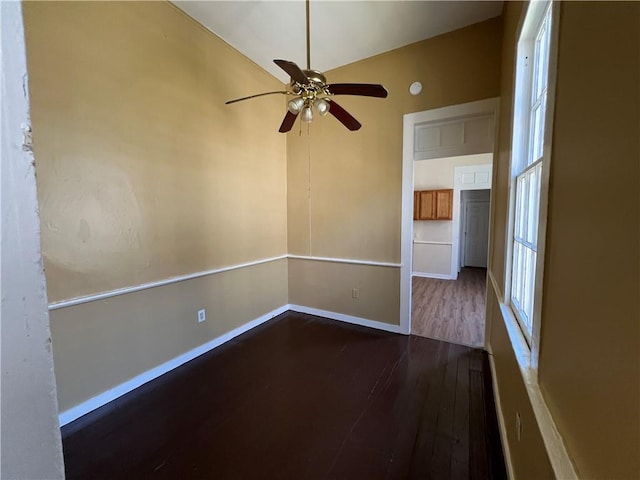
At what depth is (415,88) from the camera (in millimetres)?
2893

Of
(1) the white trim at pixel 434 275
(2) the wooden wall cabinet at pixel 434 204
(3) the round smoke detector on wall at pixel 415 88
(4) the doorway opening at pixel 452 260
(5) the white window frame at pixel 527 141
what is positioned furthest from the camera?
(1) the white trim at pixel 434 275

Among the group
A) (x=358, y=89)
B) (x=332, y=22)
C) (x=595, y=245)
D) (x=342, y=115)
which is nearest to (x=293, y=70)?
(x=358, y=89)

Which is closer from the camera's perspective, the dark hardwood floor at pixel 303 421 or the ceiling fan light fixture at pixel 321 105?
the dark hardwood floor at pixel 303 421

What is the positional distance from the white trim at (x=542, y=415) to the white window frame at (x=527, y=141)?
0.03 m

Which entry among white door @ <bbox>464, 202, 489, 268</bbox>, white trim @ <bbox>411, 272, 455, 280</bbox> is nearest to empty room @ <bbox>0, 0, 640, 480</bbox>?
white trim @ <bbox>411, 272, 455, 280</bbox>

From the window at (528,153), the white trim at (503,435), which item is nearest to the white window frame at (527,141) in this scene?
the window at (528,153)

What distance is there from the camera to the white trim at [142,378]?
6.15ft

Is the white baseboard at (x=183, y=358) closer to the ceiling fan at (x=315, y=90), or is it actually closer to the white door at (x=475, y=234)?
the ceiling fan at (x=315, y=90)

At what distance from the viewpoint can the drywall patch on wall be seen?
14.9 inches

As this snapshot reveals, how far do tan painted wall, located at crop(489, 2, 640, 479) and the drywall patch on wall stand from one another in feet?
3.06

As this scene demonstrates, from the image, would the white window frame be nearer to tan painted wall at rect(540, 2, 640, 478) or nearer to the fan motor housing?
tan painted wall at rect(540, 2, 640, 478)

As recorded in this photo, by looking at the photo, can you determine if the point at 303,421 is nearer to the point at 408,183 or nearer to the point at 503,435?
the point at 503,435

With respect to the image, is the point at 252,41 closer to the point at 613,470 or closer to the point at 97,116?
the point at 97,116

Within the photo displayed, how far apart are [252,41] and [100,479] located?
358cm
